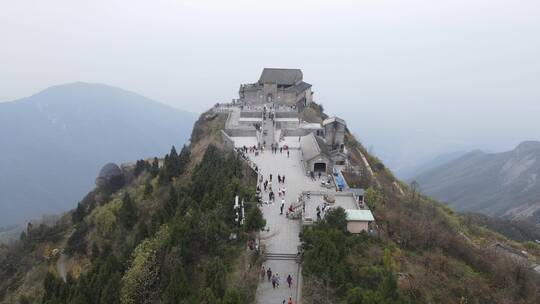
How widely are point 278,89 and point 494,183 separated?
83.6 m

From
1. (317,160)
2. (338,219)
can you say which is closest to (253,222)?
(338,219)

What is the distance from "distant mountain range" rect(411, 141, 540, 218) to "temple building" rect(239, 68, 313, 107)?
49.4 m

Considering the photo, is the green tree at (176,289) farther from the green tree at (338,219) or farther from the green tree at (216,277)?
the green tree at (338,219)

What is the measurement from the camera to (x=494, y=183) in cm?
12194

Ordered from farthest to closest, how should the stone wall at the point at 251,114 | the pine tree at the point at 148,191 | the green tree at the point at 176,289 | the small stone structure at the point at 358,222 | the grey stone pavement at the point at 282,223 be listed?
the stone wall at the point at 251,114
the pine tree at the point at 148,191
the small stone structure at the point at 358,222
the grey stone pavement at the point at 282,223
the green tree at the point at 176,289

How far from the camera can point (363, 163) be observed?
4512 cm

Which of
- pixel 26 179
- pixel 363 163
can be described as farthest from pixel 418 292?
pixel 26 179

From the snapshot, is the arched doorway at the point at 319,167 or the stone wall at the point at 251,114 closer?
the arched doorway at the point at 319,167

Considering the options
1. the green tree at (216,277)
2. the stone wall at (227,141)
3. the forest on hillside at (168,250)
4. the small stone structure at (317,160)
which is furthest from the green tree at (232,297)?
the stone wall at (227,141)

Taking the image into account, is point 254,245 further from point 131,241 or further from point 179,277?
→ point 131,241

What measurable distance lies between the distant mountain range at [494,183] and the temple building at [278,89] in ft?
162

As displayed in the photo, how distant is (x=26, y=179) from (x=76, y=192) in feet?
86.1

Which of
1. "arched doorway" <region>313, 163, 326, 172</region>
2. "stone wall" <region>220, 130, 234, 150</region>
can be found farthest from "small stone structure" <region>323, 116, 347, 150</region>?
"stone wall" <region>220, 130, 234, 150</region>

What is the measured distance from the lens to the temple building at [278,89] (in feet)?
209
